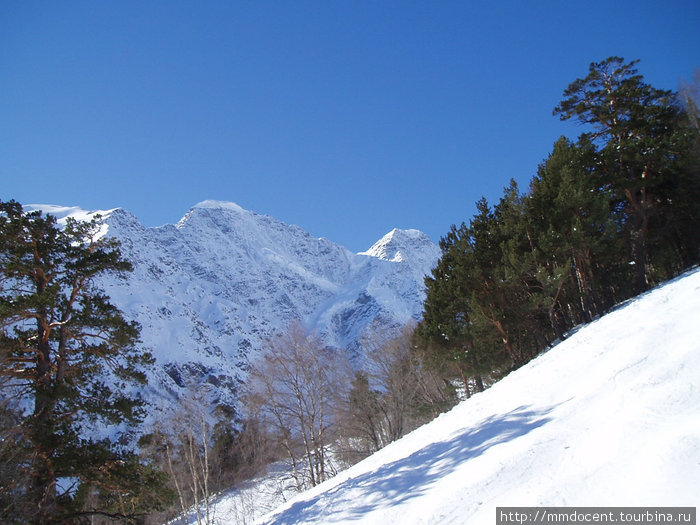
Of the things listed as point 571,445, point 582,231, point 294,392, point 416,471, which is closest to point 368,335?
point 294,392

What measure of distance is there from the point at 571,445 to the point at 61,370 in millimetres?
11272

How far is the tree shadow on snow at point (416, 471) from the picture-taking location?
665cm

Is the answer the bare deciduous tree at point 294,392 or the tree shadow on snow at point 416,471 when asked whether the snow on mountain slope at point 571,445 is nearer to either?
the tree shadow on snow at point 416,471

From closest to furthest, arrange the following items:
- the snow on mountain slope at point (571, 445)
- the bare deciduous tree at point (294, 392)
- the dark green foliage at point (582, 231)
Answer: the snow on mountain slope at point (571, 445), the dark green foliage at point (582, 231), the bare deciduous tree at point (294, 392)

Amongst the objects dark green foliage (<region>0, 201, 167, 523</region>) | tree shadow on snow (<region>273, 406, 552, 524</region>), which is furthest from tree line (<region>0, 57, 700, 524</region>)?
tree shadow on snow (<region>273, 406, 552, 524</region>)

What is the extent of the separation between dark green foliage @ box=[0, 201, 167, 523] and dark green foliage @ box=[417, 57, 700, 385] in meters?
14.1

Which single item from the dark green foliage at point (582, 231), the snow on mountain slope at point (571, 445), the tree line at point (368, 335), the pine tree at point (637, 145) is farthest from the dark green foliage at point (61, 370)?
the pine tree at point (637, 145)

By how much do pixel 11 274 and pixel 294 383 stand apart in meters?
13.8

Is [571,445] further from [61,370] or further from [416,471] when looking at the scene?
[61,370]

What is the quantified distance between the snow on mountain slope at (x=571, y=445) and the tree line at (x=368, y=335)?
5189 mm

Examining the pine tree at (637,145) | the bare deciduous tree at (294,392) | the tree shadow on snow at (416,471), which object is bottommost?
the tree shadow on snow at (416,471)

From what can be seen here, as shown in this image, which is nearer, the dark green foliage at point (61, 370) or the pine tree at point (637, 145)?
the dark green foliage at point (61, 370)

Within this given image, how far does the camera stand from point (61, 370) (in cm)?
921

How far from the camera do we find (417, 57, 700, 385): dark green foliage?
15.2 metres
